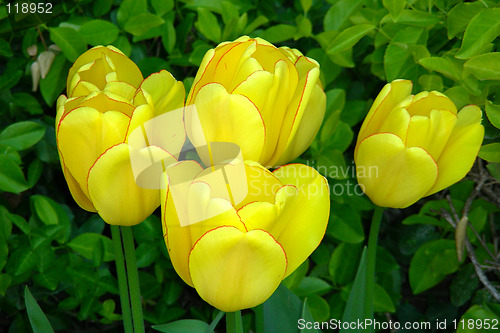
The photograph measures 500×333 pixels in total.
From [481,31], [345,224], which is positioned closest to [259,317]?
[345,224]

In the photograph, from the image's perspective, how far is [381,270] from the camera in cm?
119

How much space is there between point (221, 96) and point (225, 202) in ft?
0.36

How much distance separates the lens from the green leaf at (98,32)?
3.33ft

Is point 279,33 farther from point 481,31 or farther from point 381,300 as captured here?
point 381,300

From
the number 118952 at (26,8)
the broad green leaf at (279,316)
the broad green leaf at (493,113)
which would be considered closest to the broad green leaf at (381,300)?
the broad green leaf at (279,316)

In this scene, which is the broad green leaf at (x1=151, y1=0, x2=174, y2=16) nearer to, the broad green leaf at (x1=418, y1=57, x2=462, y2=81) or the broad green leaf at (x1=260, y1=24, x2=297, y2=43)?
the broad green leaf at (x1=260, y1=24, x2=297, y2=43)

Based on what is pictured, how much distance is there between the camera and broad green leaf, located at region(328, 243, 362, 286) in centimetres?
114

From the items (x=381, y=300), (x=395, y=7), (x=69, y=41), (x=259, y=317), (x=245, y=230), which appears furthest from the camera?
(x=381, y=300)

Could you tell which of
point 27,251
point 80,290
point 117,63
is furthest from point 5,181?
point 117,63

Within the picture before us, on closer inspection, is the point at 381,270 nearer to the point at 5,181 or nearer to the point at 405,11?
the point at 405,11

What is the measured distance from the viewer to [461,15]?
896 mm

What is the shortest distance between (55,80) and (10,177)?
0.19 m

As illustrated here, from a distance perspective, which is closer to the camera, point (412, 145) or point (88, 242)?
point (412, 145)

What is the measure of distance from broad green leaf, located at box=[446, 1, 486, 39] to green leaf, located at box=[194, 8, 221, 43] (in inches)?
14.5
